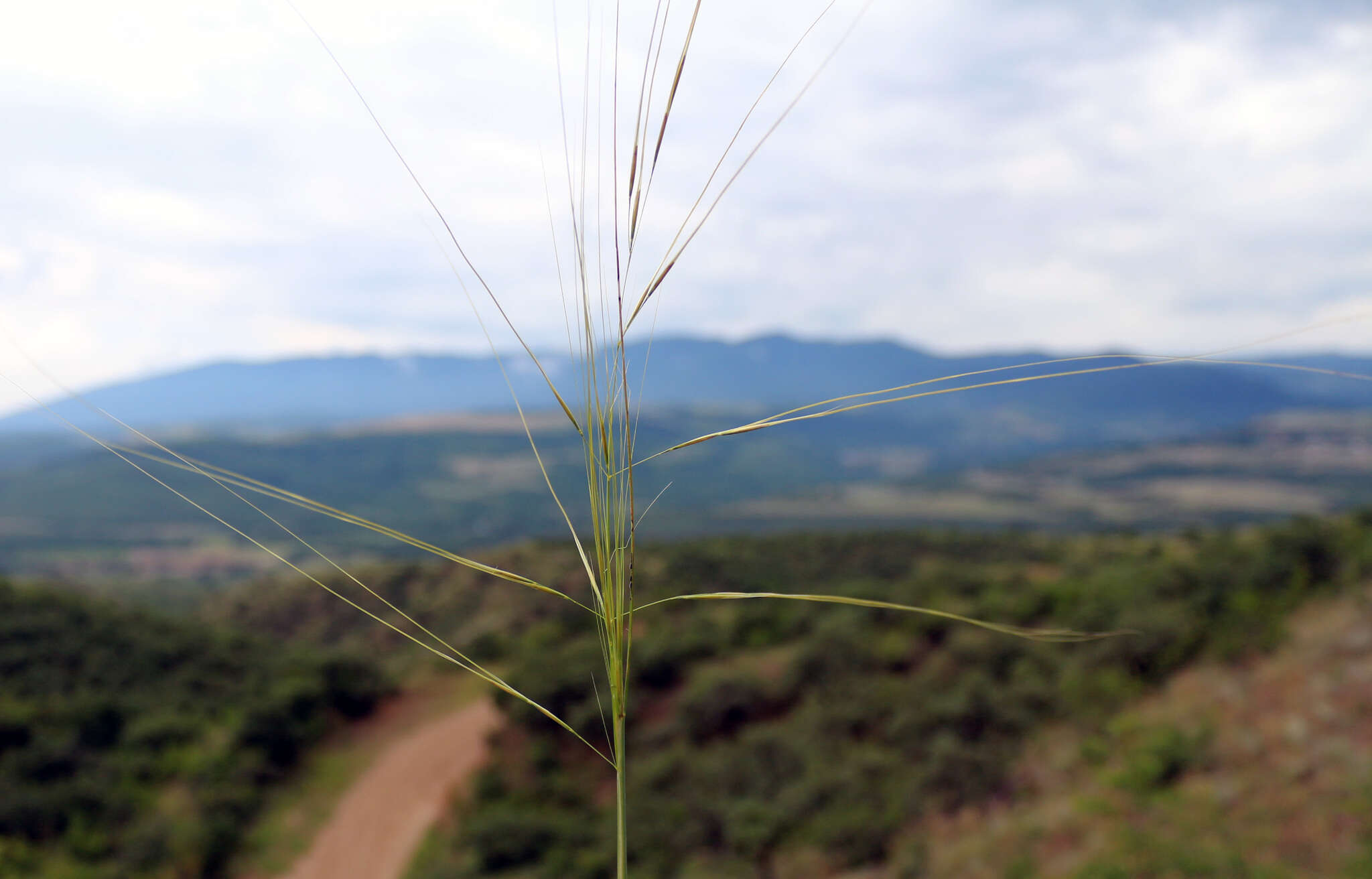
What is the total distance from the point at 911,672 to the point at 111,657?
16.7 meters

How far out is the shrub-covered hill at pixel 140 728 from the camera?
10609mm

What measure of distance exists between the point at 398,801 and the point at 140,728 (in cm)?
501

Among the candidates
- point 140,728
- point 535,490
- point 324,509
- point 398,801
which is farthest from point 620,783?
point 535,490

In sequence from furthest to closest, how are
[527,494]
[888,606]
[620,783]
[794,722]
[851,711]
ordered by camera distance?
[527,494], [794,722], [851,711], [620,783], [888,606]

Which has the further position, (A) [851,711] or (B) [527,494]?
(B) [527,494]

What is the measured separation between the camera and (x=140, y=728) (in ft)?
43.1

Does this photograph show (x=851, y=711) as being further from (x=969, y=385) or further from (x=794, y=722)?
(x=969, y=385)

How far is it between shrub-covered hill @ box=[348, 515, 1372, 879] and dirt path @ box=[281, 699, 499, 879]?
62 centimetres

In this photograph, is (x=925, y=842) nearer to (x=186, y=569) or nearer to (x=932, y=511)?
(x=186, y=569)

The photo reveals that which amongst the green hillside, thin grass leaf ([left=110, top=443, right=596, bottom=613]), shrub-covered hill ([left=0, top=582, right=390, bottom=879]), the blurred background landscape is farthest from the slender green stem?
the green hillside

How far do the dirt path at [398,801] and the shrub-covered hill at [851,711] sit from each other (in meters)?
0.62

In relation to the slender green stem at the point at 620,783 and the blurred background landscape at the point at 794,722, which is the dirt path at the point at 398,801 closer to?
the blurred background landscape at the point at 794,722

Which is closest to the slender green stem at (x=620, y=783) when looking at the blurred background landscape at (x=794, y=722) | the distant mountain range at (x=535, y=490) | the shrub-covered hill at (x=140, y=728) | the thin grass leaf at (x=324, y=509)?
the thin grass leaf at (x=324, y=509)

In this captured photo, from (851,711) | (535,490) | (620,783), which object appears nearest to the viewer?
(620,783)
